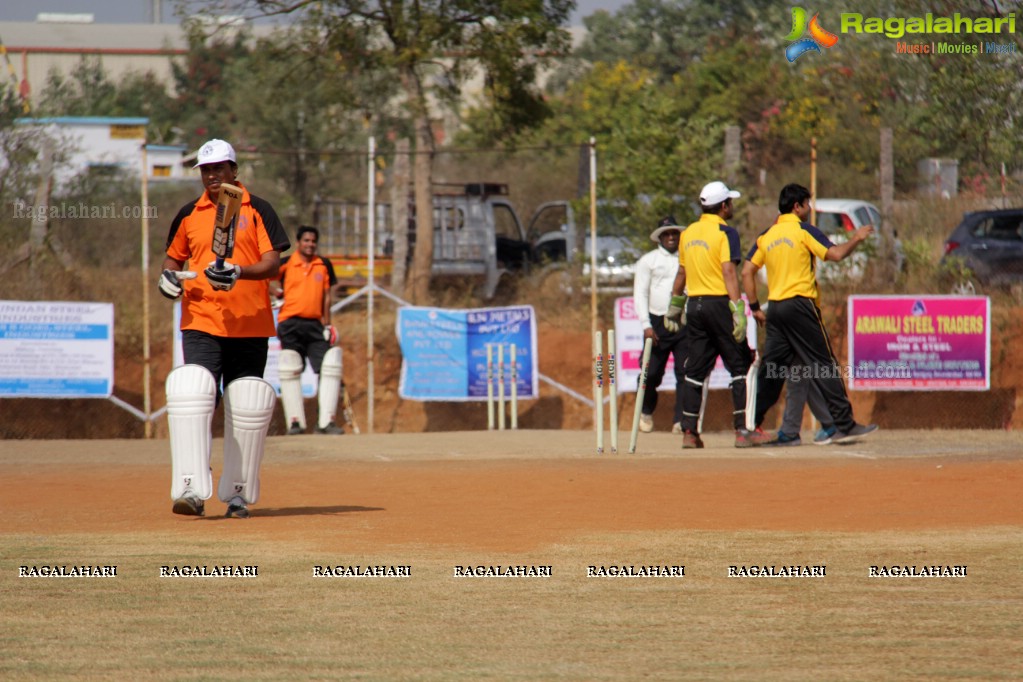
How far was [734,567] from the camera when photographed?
655cm

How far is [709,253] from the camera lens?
517 inches

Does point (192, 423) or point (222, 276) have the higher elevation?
point (222, 276)

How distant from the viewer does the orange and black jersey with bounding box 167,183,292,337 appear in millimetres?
8258

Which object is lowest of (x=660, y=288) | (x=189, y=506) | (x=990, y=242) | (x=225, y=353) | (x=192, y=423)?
(x=189, y=506)

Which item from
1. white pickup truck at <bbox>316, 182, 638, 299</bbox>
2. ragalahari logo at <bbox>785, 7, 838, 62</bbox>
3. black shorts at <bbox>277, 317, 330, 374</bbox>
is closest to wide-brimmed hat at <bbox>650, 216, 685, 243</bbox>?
black shorts at <bbox>277, 317, 330, 374</bbox>

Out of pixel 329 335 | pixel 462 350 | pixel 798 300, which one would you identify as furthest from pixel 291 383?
pixel 798 300

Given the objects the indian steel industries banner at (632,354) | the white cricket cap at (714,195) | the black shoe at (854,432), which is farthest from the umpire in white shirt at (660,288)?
the black shoe at (854,432)

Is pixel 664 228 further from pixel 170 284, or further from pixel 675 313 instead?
pixel 170 284

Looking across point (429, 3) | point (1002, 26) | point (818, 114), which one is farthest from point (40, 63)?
point (1002, 26)

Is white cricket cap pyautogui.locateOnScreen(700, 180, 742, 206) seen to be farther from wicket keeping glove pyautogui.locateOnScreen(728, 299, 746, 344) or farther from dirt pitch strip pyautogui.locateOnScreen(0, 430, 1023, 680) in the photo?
dirt pitch strip pyautogui.locateOnScreen(0, 430, 1023, 680)

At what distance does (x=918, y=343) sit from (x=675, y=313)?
4064 mm

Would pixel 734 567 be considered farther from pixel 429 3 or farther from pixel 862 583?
pixel 429 3

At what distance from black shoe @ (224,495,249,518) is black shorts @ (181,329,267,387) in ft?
2.16

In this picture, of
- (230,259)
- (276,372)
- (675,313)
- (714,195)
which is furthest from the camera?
(276,372)
